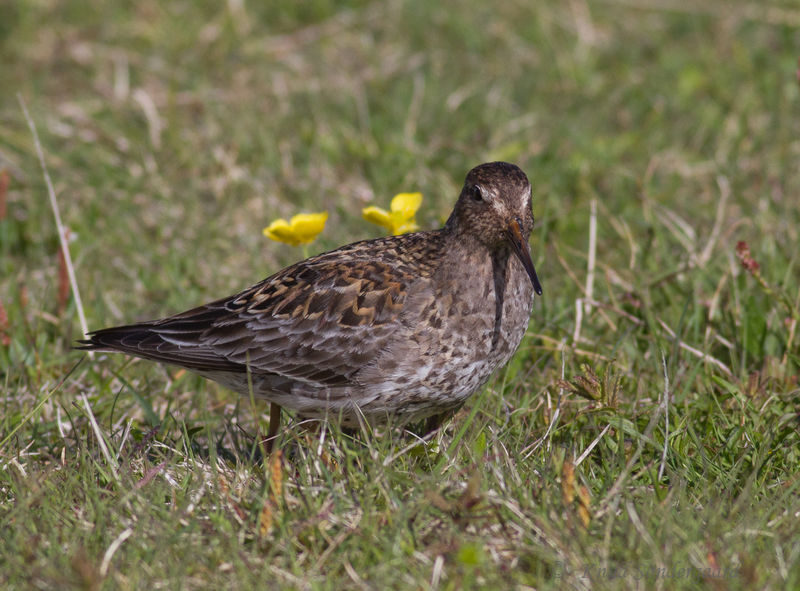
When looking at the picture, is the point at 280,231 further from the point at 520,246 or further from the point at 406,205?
the point at 520,246

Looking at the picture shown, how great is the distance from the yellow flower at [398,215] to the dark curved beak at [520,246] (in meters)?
0.87

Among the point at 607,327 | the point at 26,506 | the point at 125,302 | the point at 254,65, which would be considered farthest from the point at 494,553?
the point at 254,65

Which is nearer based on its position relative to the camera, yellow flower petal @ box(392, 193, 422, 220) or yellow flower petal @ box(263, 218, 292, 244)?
yellow flower petal @ box(263, 218, 292, 244)

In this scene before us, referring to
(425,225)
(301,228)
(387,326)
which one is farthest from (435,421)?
(425,225)

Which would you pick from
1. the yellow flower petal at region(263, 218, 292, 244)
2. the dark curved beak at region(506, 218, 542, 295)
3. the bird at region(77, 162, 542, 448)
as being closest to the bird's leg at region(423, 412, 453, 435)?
the bird at region(77, 162, 542, 448)

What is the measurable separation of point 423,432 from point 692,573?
1.98 m

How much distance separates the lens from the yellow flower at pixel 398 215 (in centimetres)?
569

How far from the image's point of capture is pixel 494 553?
13.4 feet

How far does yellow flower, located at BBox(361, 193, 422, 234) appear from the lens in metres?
5.69

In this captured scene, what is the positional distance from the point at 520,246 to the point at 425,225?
2530mm

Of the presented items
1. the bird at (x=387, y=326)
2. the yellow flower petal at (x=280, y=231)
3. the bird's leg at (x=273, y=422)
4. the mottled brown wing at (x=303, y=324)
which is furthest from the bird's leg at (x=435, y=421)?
the yellow flower petal at (x=280, y=231)

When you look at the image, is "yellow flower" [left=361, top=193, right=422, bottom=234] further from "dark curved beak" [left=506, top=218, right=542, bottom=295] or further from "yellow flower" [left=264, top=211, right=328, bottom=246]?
"dark curved beak" [left=506, top=218, right=542, bottom=295]

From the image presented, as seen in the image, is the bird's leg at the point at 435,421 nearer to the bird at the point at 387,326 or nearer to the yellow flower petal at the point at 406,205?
the bird at the point at 387,326

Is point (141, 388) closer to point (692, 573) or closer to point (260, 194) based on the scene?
point (260, 194)
